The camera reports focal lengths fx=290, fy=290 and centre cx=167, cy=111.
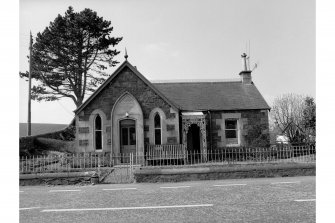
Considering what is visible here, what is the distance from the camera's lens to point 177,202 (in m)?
7.46

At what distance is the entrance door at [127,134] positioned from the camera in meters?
17.3

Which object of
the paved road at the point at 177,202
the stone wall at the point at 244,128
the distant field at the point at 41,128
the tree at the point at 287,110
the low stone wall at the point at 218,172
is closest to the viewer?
the paved road at the point at 177,202

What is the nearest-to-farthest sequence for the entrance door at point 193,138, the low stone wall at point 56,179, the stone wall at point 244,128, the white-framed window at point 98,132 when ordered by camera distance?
the low stone wall at point 56,179
the white-framed window at point 98,132
the stone wall at point 244,128
the entrance door at point 193,138

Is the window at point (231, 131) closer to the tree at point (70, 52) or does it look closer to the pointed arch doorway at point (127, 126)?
the pointed arch doorway at point (127, 126)

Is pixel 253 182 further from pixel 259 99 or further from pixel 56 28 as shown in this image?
pixel 56 28

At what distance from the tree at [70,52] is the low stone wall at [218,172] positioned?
81.6 ft

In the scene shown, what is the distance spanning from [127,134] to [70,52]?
18931 mm

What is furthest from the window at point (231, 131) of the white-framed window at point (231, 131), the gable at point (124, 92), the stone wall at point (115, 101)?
the gable at point (124, 92)

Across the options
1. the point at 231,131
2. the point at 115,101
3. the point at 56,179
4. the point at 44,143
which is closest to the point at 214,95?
the point at 231,131

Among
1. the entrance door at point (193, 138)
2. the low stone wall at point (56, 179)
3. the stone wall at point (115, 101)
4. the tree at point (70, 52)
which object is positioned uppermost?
the tree at point (70, 52)

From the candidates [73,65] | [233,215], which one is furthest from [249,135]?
[73,65]

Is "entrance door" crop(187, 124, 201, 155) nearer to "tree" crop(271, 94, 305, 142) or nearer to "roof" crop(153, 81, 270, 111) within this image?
"roof" crop(153, 81, 270, 111)

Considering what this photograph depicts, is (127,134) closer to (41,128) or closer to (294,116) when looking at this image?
(294,116)

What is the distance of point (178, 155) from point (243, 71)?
1003 cm
